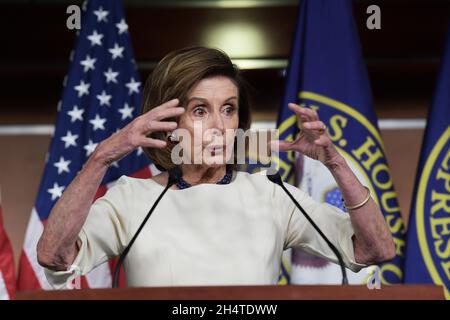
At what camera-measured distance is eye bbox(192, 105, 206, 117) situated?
193 cm

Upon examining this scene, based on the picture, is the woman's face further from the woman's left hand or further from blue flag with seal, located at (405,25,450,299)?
blue flag with seal, located at (405,25,450,299)

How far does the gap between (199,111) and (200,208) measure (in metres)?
0.22

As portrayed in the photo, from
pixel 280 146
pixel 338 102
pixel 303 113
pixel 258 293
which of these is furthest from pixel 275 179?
pixel 338 102

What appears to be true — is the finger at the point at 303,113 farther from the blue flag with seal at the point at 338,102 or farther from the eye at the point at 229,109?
the blue flag with seal at the point at 338,102

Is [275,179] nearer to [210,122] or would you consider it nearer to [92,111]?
[210,122]

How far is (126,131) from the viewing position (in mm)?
1704

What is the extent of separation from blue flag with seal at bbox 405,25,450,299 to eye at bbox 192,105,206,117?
1479 millimetres

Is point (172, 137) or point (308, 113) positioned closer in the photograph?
point (308, 113)

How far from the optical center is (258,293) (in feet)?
4.49

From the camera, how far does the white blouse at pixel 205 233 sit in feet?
5.92

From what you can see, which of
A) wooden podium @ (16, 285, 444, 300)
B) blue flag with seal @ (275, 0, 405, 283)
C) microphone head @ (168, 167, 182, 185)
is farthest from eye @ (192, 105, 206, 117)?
blue flag with seal @ (275, 0, 405, 283)
